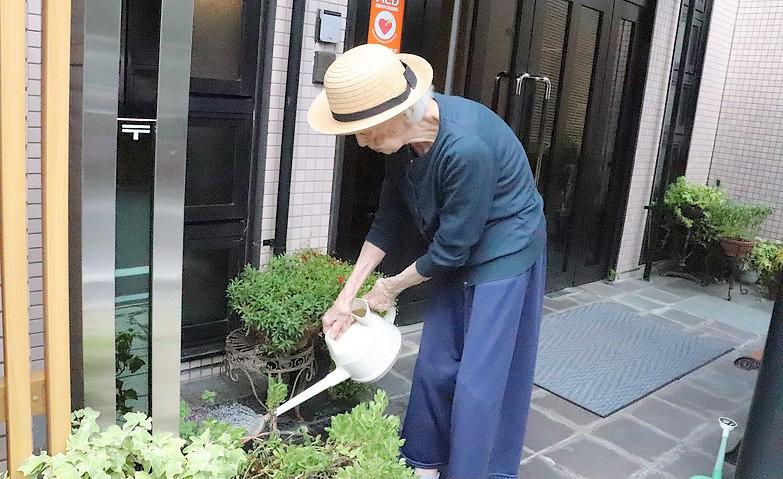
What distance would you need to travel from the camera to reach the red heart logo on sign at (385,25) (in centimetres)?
350

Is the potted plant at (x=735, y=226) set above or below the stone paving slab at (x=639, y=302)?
above

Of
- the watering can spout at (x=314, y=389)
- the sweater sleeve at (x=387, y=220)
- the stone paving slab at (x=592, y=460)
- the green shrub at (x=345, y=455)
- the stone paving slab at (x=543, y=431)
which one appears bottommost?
the stone paving slab at (x=592, y=460)

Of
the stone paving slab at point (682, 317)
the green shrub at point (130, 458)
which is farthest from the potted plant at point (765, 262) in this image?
the green shrub at point (130, 458)

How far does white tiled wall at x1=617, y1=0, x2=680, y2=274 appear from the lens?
5680 mm

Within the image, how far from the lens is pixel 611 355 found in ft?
13.7

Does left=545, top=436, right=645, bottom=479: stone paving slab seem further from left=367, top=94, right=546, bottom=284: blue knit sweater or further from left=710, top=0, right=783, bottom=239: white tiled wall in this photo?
left=710, top=0, right=783, bottom=239: white tiled wall

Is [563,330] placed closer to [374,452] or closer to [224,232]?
[224,232]

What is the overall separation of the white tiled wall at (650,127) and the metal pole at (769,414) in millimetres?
3721

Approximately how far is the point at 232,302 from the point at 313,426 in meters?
0.63

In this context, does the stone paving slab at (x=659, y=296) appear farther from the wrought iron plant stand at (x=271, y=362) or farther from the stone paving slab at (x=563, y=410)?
the wrought iron plant stand at (x=271, y=362)

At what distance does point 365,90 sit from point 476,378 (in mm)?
1030

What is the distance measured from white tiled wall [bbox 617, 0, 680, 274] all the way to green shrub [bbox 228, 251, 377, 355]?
153 inches

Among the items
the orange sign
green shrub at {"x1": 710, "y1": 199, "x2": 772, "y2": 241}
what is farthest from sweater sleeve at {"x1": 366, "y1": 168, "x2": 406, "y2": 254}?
green shrub at {"x1": 710, "y1": 199, "x2": 772, "y2": 241}

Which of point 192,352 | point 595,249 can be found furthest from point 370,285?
point 595,249
